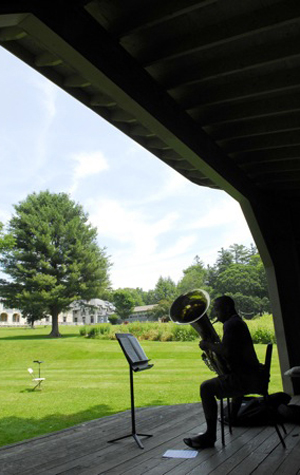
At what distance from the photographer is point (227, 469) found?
303 centimetres

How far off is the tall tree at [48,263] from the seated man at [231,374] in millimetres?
28753

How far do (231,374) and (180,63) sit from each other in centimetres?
269

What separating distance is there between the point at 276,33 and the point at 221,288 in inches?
2135

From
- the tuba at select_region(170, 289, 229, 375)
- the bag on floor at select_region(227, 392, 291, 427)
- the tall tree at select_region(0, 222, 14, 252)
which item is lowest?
the bag on floor at select_region(227, 392, 291, 427)

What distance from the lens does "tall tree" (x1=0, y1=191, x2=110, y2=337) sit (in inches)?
1253

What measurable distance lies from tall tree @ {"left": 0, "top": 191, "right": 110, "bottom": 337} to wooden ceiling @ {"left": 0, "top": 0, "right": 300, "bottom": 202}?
28.8m

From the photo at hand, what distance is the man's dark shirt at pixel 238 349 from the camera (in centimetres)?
355

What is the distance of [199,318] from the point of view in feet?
11.6

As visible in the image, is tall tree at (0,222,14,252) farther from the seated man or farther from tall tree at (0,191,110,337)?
the seated man

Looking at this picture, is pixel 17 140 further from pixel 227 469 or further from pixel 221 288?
pixel 227 469

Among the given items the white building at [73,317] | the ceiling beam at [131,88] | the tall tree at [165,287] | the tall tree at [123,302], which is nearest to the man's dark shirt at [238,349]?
the ceiling beam at [131,88]

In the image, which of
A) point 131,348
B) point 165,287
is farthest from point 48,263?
point 165,287

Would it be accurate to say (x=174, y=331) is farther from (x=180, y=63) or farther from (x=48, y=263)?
(x=180, y=63)

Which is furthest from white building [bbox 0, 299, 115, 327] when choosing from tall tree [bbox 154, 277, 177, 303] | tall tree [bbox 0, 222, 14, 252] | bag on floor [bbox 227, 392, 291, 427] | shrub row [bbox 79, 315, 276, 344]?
bag on floor [bbox 227, 392, 291, 427]
